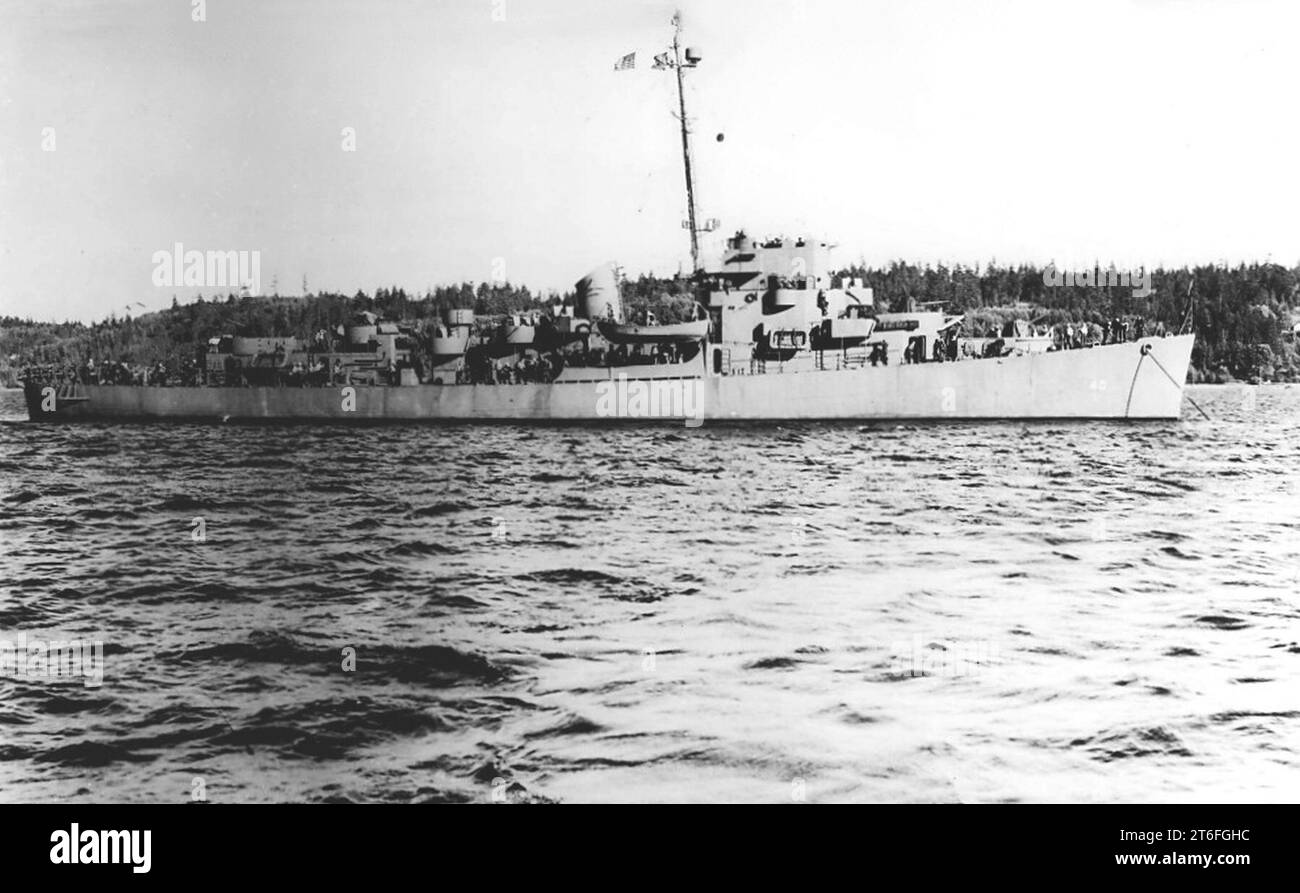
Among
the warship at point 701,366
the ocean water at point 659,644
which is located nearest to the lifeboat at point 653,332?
the warship at point 701,366

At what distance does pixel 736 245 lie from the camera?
1321 inches

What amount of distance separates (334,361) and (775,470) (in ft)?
80.8

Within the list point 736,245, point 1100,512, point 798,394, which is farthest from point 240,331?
point 1100,512

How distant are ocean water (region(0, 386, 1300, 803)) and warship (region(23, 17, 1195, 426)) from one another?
16.7 m

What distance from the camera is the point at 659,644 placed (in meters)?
6.62

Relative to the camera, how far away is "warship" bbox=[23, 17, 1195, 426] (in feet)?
102

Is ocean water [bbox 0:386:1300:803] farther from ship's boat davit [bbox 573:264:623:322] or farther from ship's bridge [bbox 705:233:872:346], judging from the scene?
ship's boat davit [bbox 573:264:623:322]

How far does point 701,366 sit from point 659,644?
27.2 meters

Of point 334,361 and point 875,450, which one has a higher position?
point 334,361

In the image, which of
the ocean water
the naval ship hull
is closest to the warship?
the naval ship hull

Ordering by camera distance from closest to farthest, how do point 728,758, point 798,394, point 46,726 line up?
point 728,758 < point 46,726 < point 798,394

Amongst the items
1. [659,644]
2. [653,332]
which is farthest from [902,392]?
[659,644]
